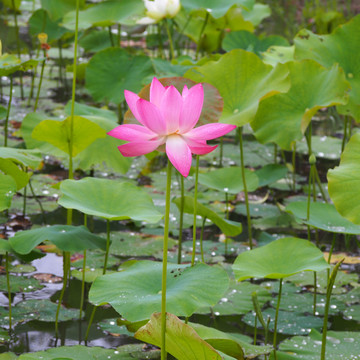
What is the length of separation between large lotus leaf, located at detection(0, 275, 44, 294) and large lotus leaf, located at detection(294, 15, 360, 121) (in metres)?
1.07

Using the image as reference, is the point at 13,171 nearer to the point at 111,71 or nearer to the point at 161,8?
the point at 111,71

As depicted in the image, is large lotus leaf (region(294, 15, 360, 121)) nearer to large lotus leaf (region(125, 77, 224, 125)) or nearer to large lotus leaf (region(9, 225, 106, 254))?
large lotus leaf (region(125, 77, 224, 125))

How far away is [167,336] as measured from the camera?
3.56ft

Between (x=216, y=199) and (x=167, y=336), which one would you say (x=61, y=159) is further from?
(x=167, y=336)

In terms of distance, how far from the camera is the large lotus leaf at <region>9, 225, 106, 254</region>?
53.9 inches

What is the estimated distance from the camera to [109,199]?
1.49 m

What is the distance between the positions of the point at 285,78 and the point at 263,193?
0.80 meters

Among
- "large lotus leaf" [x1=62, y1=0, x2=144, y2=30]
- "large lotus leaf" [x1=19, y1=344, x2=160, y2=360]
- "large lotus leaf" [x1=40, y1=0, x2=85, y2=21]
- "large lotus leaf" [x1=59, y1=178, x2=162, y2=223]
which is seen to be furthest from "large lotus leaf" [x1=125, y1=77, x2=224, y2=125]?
"large lotus leaf" [x1=40, y1=0, x2=85, y2=21]

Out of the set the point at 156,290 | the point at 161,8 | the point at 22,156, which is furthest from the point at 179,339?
the point at 161,8

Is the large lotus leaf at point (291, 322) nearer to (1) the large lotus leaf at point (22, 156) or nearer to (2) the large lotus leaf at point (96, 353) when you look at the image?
(2) the large lotus leaf at point (96, 353)

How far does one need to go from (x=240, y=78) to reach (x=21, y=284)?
820 mm

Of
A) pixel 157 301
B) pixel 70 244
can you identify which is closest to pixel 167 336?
pixel 157 301

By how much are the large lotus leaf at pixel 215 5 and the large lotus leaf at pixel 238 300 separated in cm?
124

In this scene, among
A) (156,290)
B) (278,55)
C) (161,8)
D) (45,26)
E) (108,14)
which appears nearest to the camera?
(156,290)
